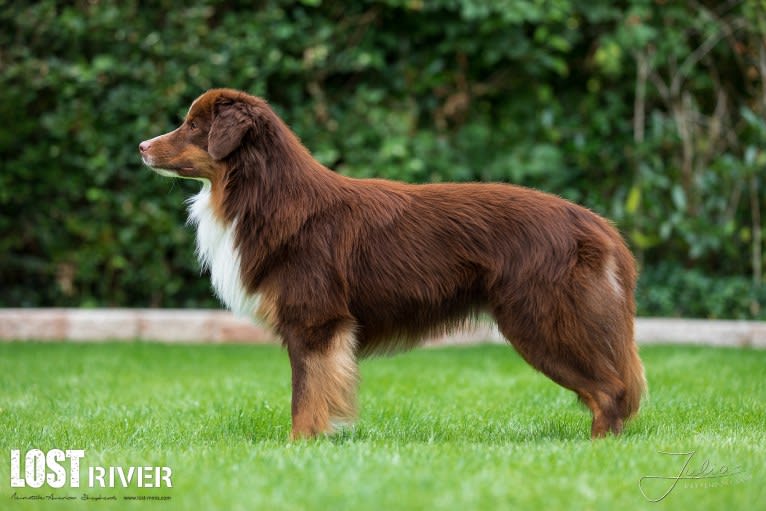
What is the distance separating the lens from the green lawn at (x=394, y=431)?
363cm

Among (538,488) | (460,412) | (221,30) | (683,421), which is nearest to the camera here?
A: (538,488)

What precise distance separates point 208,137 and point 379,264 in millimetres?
1060

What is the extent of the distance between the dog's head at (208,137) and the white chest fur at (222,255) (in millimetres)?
154

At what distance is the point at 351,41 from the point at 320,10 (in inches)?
16.6

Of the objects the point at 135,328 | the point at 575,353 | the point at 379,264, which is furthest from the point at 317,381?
the point at 135,328

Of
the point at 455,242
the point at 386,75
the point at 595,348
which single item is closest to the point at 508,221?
the point at 455,242

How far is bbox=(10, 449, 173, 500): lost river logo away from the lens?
3758 millimetres

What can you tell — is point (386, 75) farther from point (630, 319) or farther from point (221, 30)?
point (630, 319)

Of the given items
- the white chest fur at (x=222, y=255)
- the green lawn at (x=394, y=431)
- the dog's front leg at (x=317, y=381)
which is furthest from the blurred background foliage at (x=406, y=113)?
the dog's front leg at (x=317, y=381)

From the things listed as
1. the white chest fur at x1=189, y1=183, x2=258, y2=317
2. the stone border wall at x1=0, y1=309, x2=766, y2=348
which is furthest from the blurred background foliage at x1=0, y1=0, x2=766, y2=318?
the white chest fur at x1=189, y1=183, x2=258, y2=317

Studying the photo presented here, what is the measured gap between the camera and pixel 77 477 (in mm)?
4031

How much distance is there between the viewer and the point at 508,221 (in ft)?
15.9

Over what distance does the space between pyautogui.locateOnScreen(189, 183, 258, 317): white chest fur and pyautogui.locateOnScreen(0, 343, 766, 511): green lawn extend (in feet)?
2.27

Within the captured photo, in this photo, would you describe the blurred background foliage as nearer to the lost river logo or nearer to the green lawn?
the green lawn
